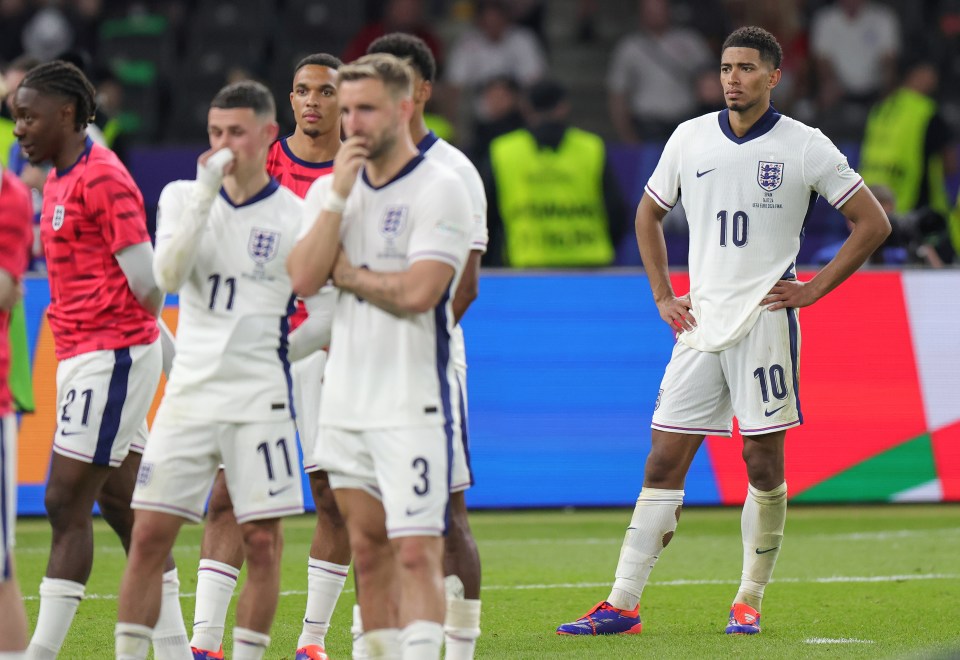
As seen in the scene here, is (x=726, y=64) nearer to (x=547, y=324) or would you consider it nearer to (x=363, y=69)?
(x=363, y=69)

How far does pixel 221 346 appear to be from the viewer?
5.29m

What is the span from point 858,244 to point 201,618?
126 inches

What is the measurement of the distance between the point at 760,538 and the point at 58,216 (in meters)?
3.37

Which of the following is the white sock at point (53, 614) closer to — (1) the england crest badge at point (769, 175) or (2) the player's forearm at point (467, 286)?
(2) the player's forearm at point (467, 286)

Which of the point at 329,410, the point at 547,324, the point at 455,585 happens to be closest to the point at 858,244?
the point at 455,585

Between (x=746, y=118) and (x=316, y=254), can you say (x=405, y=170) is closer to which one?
(x=316, y=254)

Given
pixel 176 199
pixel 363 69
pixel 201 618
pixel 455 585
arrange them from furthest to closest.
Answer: pixel 201 618
pixel 455 585
pixel 176 199
pixel 363 69

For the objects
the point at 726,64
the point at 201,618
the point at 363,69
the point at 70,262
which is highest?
the point at 726,64

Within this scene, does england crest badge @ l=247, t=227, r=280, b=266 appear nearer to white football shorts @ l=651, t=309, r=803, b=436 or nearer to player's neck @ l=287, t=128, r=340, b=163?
player's neck @ l=287, t=128, r=340, b=163

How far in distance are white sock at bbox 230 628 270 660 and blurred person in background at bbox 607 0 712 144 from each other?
11.4 m

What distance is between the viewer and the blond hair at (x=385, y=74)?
5.01m

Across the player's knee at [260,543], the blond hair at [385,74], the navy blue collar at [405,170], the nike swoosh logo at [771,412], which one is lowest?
the player's knee at [260,543]

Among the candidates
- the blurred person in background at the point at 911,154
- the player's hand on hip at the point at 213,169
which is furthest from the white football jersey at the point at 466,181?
the blurred person in background at the point at 911,154

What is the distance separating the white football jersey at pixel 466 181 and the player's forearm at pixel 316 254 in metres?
0.55
